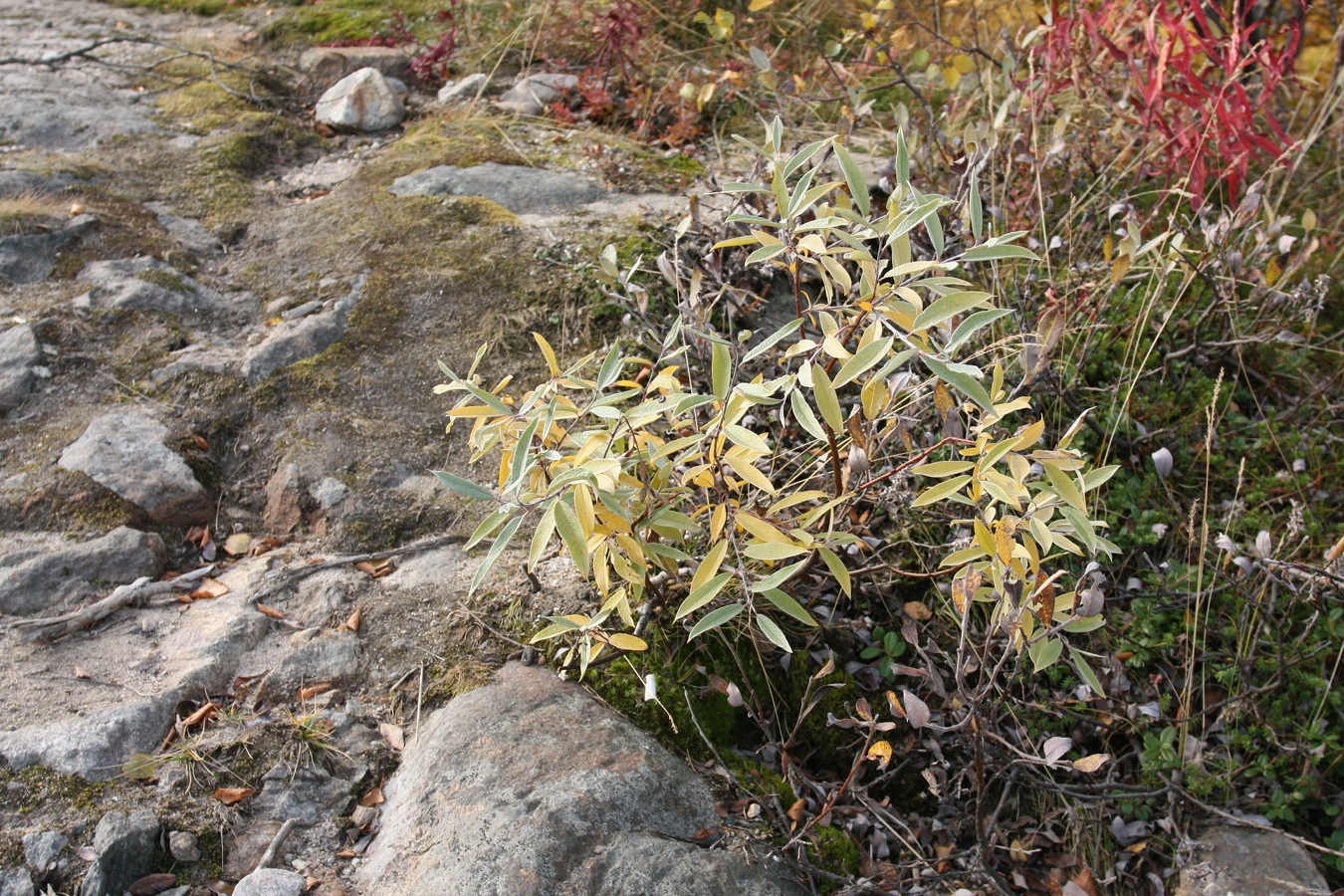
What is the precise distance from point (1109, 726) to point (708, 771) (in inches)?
38.9

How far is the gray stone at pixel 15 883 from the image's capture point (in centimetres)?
163

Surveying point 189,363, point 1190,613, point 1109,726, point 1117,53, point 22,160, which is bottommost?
point 1109,726

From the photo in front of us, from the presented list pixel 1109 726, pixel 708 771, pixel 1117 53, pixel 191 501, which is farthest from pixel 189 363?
pixel 1117 53

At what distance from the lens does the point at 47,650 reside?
2.12 meters

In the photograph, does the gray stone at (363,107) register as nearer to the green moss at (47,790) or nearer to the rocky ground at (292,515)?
the rocky ground at (292,515)

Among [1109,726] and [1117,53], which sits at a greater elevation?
[1117,53]

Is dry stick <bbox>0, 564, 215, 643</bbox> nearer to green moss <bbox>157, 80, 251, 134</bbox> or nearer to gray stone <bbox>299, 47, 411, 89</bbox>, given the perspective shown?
green moss <bbox>157, 80, 251, 134</bbox>

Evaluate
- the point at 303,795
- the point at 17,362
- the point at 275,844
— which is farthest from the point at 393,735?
the point at 17,362

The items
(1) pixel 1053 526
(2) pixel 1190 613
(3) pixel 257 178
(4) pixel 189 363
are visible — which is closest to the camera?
(1) pixel 1053 526

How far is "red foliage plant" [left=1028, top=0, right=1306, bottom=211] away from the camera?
303 cm

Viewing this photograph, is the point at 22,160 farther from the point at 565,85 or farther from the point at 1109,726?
the point at 1109,726

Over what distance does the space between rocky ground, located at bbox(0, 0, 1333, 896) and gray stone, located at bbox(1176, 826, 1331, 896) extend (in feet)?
2.99

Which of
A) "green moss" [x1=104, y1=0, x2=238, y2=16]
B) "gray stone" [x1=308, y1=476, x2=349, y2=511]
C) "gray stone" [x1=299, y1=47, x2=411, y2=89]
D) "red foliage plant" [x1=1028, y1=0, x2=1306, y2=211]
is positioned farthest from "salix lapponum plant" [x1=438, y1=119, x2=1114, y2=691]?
"green moss" [x1=104, y1=0, x2=238, y2=16]

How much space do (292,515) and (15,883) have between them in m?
1.08
